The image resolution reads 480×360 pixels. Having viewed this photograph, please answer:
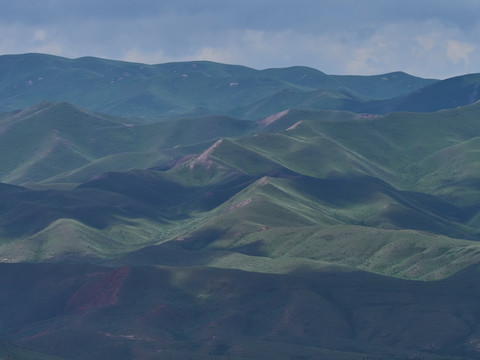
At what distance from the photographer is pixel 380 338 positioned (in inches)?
5246

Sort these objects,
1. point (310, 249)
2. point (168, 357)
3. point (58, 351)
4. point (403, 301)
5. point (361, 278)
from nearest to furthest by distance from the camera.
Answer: point (168, 357) < point (58, 351) < point (403, 301) < point (361, 278) < point (310, 249)

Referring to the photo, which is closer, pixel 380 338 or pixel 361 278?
pixel 380 338

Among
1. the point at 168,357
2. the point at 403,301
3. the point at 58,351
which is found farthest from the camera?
the point at 403,301

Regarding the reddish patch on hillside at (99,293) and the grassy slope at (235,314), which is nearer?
the grassy slope at (235,314)

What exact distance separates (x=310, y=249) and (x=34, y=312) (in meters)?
54.8

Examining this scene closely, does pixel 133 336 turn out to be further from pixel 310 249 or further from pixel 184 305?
pixel 310 249

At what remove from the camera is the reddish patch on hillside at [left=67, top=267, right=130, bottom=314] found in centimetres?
15100

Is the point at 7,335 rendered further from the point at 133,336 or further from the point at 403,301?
the point at 403,301

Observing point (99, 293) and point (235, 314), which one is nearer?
point (235, 314)

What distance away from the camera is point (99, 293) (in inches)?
6093

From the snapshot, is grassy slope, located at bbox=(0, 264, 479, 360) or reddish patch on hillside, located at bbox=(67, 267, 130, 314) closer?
grassy slope, located at bbox=(0, 264, 479, 360)

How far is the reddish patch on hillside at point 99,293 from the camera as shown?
495ft

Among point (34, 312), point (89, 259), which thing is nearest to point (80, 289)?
point (34, 312)

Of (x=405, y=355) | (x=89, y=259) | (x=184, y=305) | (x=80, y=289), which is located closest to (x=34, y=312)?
(x=80, y=289)
